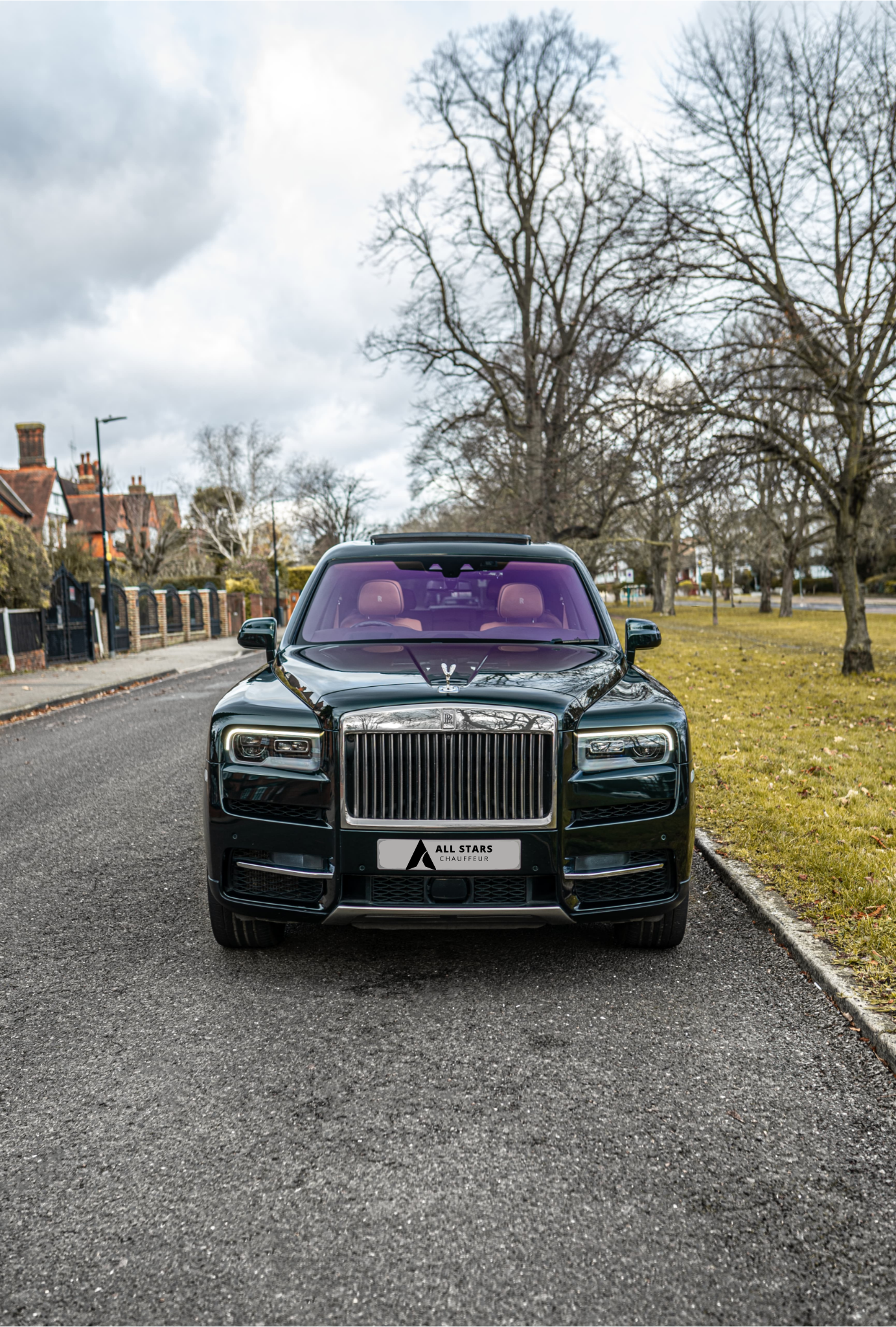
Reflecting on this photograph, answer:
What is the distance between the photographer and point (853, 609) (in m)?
15.2

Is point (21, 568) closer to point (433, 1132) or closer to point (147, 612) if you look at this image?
point (147, 612)

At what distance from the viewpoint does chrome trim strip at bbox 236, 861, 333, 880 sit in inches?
138

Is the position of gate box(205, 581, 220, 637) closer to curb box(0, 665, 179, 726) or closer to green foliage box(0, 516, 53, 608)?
green foliage box(0, 516, 53, 608)

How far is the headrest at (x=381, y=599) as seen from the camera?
16.0ft

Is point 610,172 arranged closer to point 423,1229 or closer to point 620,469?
point 620,469

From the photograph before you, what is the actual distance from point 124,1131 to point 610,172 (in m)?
16.8

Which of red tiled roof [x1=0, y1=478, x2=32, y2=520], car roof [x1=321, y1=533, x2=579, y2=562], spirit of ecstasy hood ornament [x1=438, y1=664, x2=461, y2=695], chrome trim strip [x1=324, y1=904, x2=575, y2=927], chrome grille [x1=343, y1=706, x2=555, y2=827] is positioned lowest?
chrome trim strip [x1=324, y1=904, x2=575, y2=927]


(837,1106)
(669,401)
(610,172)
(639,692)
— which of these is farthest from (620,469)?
(837,1106)

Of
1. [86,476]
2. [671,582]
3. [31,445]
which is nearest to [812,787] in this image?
[671,582]

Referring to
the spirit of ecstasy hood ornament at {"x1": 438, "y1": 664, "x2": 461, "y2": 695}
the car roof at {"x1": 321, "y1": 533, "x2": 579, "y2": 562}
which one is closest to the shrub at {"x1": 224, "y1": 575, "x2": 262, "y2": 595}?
the car roof at {"x1": 321, "y1": 533, "x2": 579, "y2": 562}

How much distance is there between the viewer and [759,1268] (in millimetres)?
2119

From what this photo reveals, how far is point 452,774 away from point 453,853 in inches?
11.5

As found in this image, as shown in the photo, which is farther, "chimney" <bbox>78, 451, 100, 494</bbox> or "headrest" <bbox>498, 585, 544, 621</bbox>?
"chimney" <bbox>78, 451, 100, 494</bbox>

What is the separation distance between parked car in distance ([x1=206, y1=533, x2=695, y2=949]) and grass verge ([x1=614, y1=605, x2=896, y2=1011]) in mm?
938
